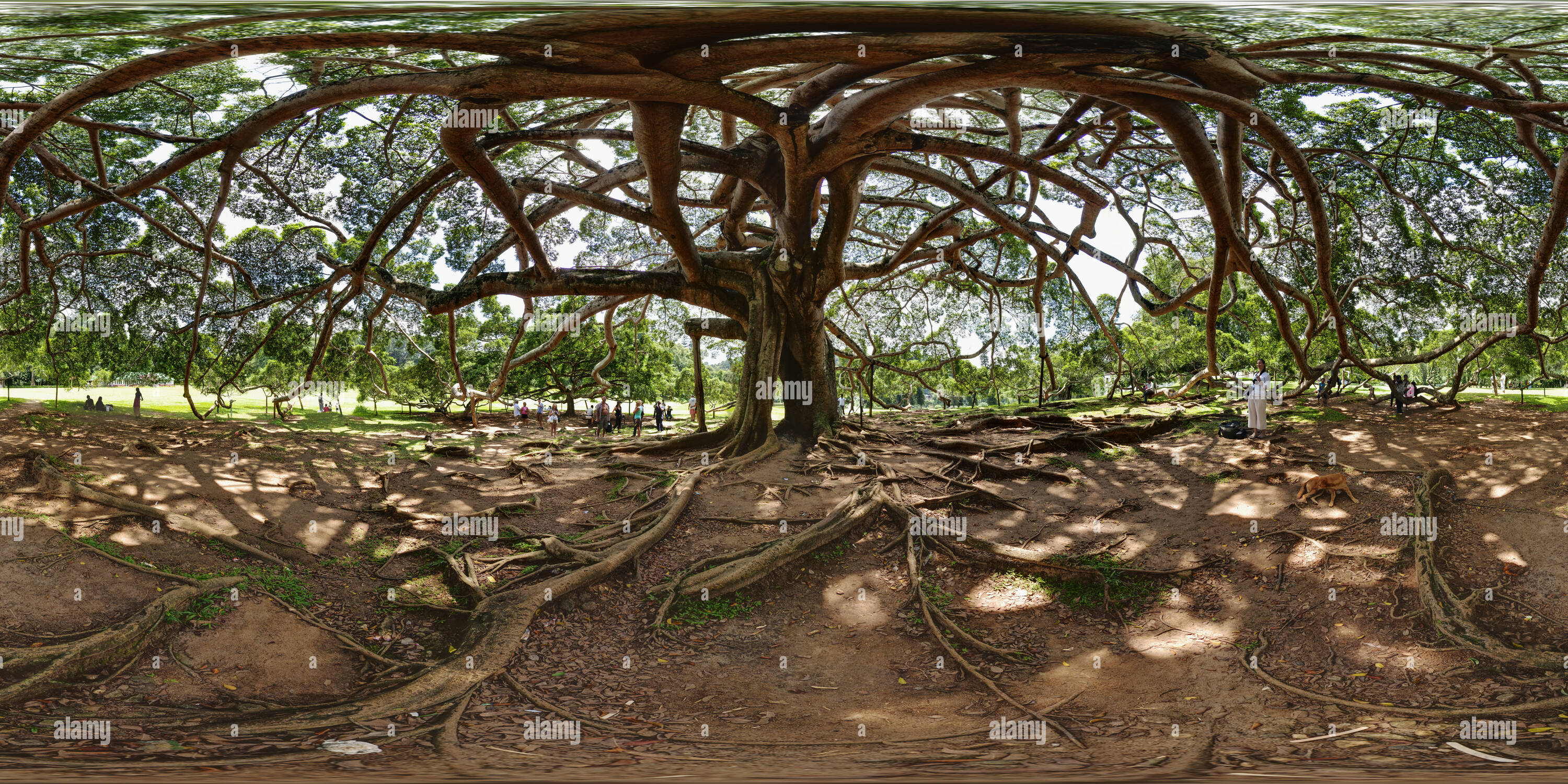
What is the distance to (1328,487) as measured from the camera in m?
5.50

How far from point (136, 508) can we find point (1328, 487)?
7900 millimetres

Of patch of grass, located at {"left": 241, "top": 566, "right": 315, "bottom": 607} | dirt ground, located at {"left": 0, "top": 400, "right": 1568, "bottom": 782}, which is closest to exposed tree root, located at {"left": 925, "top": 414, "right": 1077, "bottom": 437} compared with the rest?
dirt ground, located at {"left": 0, "top": 400, "right": 1568, "bottom": 782}

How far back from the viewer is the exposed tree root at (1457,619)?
3.66m

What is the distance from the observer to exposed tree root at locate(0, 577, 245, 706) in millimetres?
3314

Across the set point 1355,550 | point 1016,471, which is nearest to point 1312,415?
point 1016,471

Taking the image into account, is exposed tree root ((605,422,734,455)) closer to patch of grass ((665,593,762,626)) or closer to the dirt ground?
the dirt ground

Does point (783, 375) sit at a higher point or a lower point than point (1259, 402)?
higher

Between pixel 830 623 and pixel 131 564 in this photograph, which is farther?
pixel 830 623

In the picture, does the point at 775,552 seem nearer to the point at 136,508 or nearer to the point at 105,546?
the point at 105,546

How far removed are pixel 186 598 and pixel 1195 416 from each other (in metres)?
9.78

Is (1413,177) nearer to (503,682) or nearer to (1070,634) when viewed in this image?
(1070,634)

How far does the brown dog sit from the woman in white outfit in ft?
7.12

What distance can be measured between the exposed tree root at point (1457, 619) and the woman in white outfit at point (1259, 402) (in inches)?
119

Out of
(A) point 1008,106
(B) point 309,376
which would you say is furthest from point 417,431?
(A) point 1008,106
